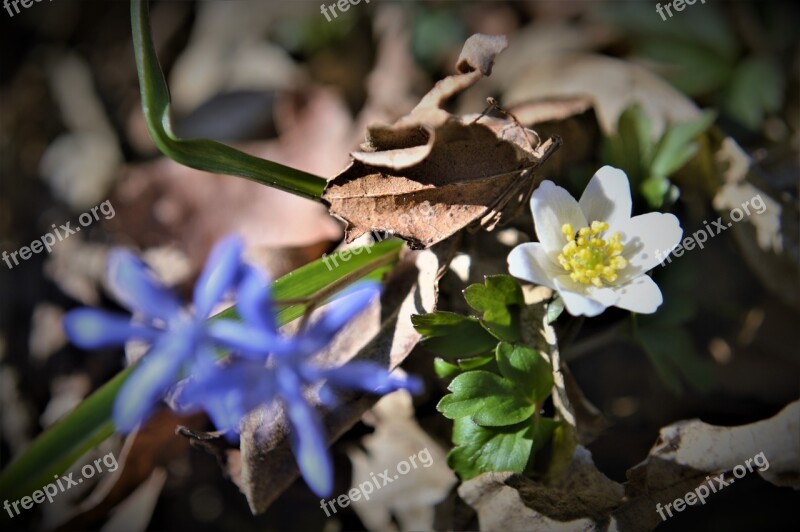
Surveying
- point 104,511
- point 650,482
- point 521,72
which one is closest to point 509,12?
point 521,72

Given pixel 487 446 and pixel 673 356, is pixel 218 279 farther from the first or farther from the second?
pixel 673 356

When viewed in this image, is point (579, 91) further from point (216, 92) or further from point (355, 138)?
point (216, 92)

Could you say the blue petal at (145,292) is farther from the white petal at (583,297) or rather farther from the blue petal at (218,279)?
the white petal at (583,297)

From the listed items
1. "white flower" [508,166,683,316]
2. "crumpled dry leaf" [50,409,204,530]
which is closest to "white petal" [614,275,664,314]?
"white flower" [508,166,683,316]

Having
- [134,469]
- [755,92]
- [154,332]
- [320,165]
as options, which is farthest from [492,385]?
[755,92]

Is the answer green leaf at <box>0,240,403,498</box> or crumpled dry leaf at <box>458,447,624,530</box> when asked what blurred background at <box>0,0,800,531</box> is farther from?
green leaf at <box>0,240,403,498</box>

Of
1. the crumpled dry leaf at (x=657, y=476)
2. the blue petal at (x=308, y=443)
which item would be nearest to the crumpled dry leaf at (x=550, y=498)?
the crumpled dry leaf at (x=657, y=476)
